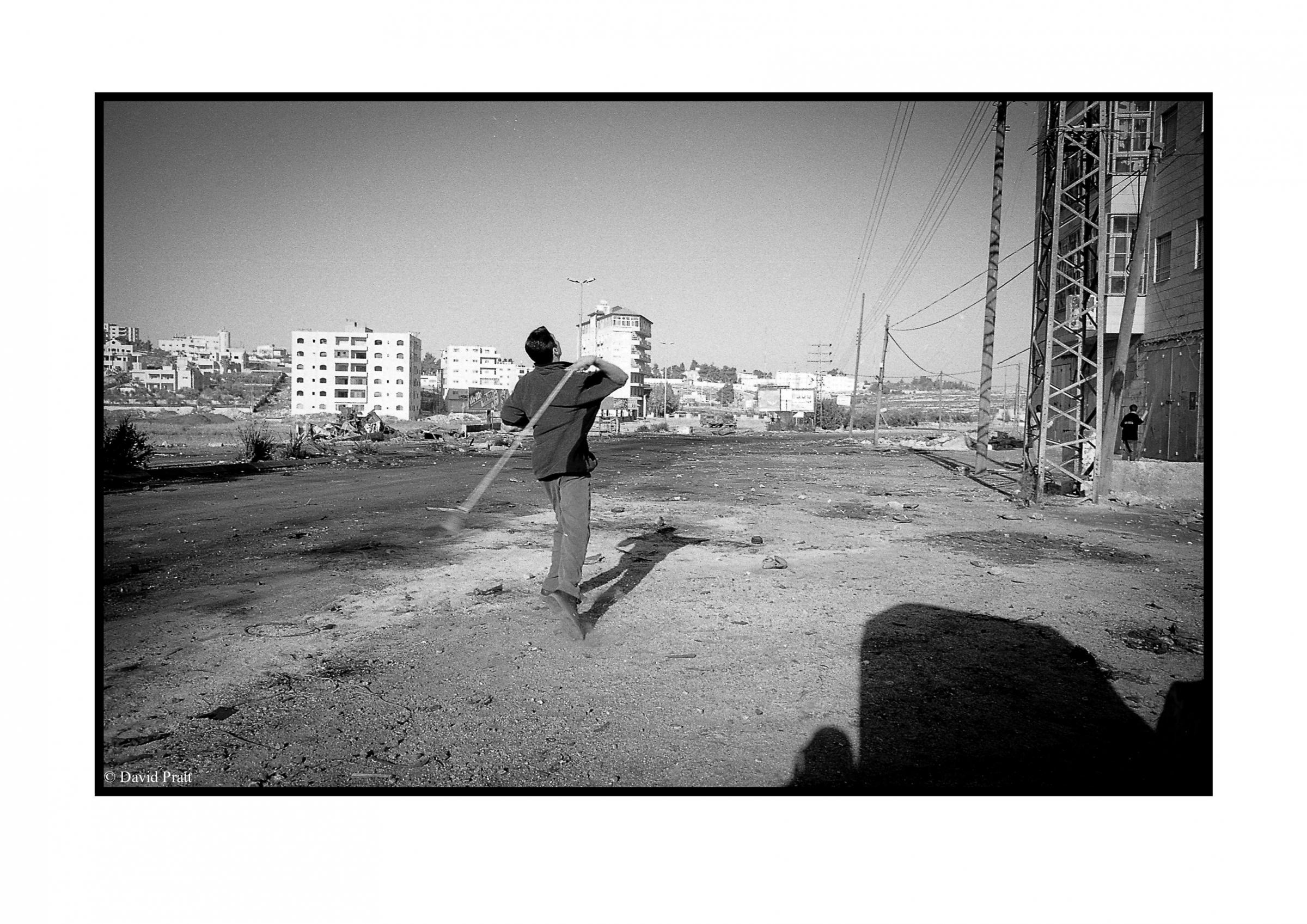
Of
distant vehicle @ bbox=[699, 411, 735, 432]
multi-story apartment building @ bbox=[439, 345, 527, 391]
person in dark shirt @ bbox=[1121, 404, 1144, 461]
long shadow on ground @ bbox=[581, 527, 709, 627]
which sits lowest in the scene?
long shadow on ground @ bbox=[581, 527, 709, 627]

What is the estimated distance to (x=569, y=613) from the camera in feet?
12.7

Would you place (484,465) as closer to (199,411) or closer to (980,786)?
(980,786)

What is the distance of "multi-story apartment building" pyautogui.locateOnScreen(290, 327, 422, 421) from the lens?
50344 mm

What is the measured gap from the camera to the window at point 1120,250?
1659cm

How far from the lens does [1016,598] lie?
5.12m

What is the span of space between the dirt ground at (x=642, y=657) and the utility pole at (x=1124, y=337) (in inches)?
135

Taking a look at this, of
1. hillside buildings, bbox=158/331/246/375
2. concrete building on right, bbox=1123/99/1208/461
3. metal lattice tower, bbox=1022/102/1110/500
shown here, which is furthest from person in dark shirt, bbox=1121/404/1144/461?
hillside buildings, bbox=158/331/246/375

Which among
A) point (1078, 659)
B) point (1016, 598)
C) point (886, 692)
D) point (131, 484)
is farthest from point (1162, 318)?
point (131, 484)

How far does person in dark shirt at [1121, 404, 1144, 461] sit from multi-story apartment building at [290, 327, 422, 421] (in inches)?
1729

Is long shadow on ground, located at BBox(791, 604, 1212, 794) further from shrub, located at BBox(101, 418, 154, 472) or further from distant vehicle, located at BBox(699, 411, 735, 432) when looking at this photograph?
distant vehicle, located at BBox(699, 411, 735, 432)

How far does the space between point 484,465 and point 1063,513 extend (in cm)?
1175

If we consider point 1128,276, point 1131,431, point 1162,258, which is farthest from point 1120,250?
point 1128,276

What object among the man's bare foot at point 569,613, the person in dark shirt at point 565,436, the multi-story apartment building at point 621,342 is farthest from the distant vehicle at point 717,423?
the man's bare foot at point 569,613
